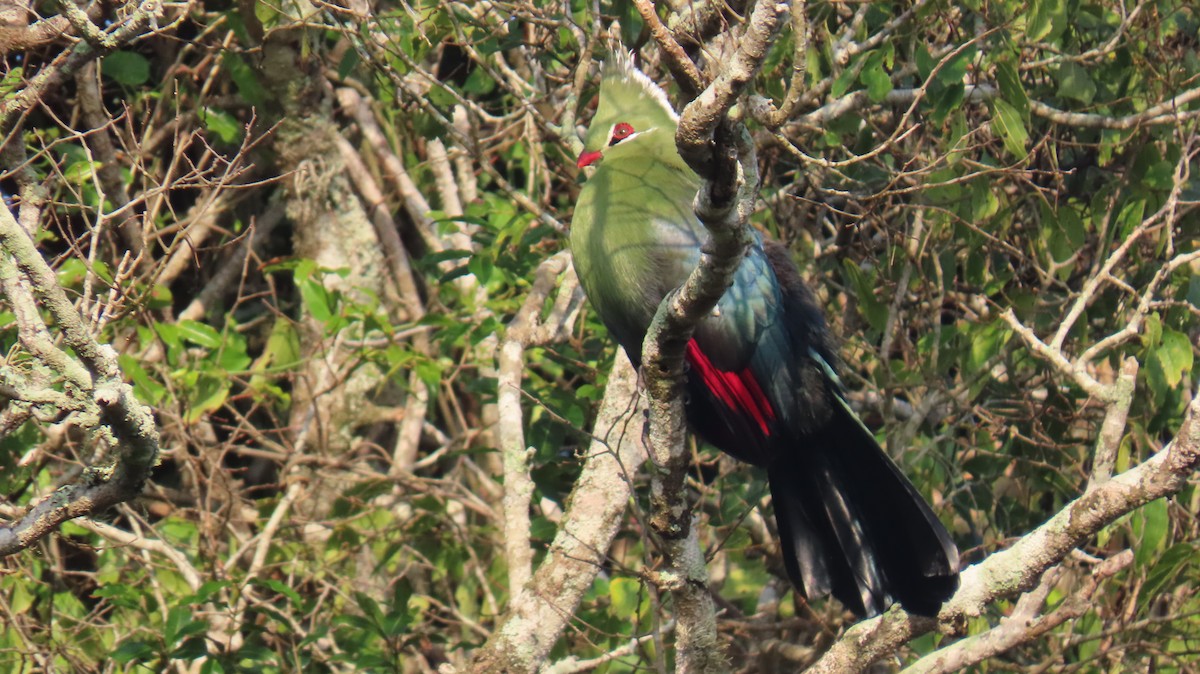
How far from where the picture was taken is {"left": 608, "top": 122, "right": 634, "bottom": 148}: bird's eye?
3.44m

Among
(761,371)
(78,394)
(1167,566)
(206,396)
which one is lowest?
(206,396)

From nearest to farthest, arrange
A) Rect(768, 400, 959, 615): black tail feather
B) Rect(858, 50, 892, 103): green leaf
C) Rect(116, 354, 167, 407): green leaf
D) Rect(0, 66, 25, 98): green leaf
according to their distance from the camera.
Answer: Rect(0, 66, 25, 98): green leaf < Rect(768, 400, 959, 615): black tail feather < Rect(858, 50, 892, 103): green leaf < Rect(116, 354, 167, 407): green leaf

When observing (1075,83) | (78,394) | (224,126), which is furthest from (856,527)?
(224,126)

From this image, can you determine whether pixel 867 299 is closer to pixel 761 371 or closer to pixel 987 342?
pixel 987 342

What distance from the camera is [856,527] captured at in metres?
3.11

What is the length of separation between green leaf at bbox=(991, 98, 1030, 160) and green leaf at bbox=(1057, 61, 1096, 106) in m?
0.34

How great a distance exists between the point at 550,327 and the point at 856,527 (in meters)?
1.11

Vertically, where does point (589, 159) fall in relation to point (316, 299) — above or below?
above

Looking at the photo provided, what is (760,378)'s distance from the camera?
3.28 meters

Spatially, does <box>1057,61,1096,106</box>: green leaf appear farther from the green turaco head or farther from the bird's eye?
the bird's eye

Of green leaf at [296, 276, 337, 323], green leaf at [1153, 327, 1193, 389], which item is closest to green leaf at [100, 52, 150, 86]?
green leaf at [296, 276, 337, 323]

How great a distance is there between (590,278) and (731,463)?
1.40 m

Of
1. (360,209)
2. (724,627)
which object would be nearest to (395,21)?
(360,209)

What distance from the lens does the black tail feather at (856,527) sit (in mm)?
2865
